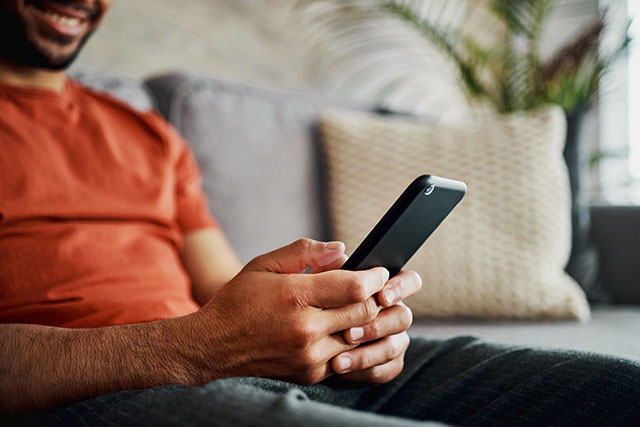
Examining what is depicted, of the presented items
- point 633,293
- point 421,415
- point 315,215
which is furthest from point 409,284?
point 633,293

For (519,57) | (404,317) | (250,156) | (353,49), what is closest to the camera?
(404,317)

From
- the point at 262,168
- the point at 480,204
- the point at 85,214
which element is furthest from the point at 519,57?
the point at 85,214

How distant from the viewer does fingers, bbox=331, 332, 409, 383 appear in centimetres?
63

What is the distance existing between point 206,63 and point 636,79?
8.20 ft

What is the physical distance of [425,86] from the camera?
8.73ft

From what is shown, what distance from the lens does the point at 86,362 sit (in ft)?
1.88

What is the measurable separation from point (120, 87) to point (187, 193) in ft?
0.90

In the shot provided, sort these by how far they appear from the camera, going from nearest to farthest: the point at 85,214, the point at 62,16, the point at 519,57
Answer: the point at 85,214 → the point at 62,16 → the point at 519,57

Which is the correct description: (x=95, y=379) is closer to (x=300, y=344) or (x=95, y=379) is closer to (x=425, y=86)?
(x=300, y=344)

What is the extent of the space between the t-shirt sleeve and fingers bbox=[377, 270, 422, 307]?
1.59ft

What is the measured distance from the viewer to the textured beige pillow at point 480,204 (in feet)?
4.03

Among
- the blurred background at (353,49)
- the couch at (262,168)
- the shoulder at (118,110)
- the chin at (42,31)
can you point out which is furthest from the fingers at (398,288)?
the blurred background at (353,49)

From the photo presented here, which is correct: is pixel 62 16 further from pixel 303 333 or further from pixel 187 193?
pixel 303 333

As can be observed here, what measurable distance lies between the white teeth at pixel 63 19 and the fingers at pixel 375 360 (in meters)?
0.71
